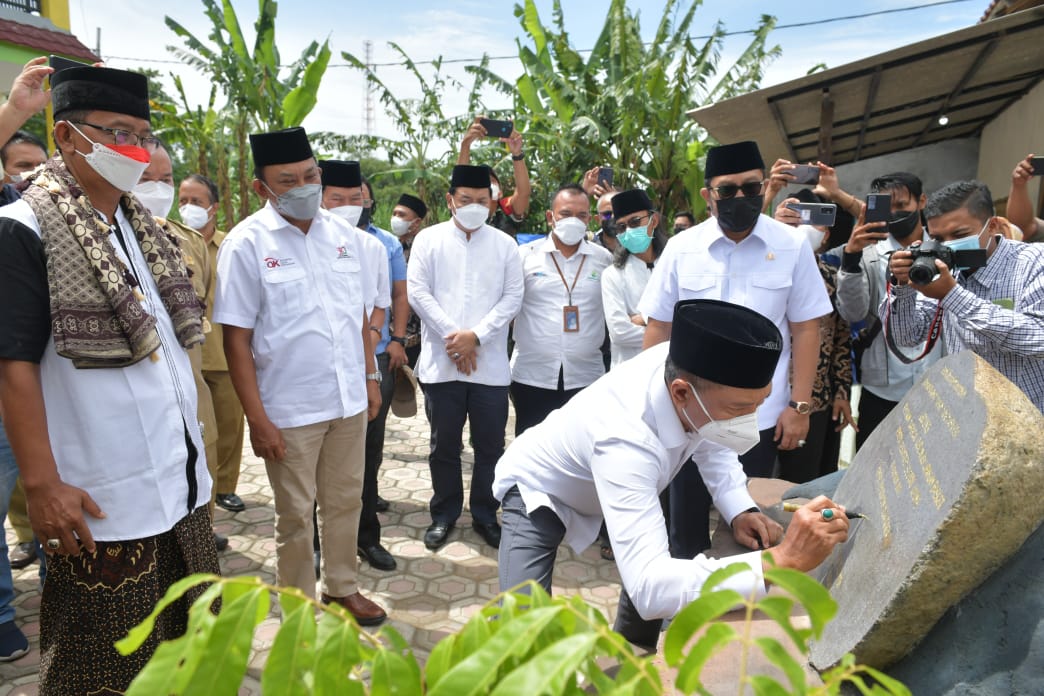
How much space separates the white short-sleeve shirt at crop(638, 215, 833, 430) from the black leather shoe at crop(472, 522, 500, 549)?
65.0 inches

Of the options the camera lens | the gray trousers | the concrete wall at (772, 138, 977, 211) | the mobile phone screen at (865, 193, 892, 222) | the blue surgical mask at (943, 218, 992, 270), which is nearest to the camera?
the gray trousers

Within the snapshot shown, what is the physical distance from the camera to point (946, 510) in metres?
1.44

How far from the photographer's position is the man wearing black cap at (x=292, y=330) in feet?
8.90

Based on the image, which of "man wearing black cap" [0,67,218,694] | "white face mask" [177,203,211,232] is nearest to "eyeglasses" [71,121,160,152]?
"man wearing black cap" [0,67,218,694]

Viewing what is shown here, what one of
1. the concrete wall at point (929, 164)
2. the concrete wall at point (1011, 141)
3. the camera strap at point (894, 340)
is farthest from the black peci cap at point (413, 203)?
the concrete wall at point (929, 164)

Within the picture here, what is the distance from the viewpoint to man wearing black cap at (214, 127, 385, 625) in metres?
2.71

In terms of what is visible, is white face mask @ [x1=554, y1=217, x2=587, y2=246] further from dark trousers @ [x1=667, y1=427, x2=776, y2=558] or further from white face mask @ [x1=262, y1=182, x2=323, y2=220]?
dark trousers @ [x1=667, y1=427, x2=776, y2=558]

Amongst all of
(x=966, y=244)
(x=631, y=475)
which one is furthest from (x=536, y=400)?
(x=631, y=475)

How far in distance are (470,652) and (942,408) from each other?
1547 millimetres

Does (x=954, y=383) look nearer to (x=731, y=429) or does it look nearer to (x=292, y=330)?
(x=731, y=429)

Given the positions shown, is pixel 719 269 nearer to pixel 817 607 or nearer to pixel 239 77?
pixel 817 607

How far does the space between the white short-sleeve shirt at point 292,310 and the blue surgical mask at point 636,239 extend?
1.72 meters

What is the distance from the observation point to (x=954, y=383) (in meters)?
1.79

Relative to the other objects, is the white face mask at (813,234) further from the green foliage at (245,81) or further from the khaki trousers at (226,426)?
the green foliage at (245,81)
